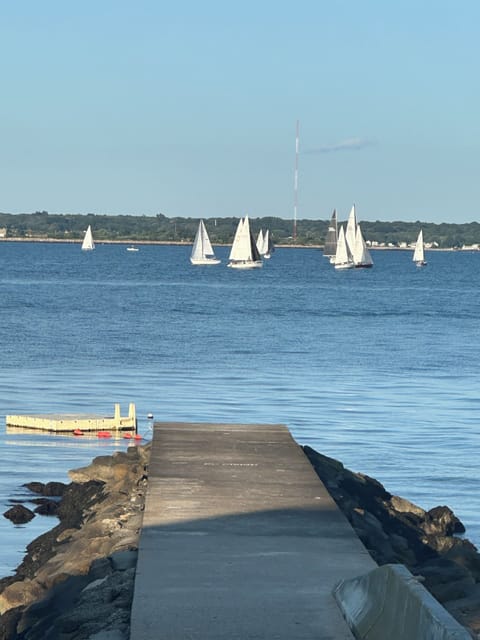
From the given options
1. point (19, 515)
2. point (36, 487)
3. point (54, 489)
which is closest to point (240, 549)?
point (19, 515)

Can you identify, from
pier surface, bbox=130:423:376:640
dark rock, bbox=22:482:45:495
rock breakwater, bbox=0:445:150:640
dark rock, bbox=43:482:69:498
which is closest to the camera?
pier surface, bbox=130:423:376:640

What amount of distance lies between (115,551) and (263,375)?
122ft

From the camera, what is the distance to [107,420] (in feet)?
120

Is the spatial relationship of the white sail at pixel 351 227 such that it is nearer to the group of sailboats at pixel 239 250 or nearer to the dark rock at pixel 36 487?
the group of sailboats at pixel 239 250

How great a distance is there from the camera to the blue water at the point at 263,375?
32.3 m

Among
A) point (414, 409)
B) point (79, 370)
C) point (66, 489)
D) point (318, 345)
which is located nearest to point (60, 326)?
point (318, 345)

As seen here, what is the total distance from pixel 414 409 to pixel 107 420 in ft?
36.6

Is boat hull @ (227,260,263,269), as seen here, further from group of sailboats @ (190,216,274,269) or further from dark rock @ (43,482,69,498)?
dark rock @ (43,482,69,498)

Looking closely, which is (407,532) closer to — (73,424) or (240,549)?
(240,549)

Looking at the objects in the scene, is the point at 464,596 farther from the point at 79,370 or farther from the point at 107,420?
the point at 79,370

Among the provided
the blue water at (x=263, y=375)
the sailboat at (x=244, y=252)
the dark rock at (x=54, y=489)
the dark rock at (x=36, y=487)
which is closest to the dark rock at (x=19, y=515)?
the blue water at (x=263, y=375)

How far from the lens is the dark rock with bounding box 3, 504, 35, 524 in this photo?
2522cm

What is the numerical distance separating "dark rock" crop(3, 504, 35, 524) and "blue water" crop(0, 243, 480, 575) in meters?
0.20

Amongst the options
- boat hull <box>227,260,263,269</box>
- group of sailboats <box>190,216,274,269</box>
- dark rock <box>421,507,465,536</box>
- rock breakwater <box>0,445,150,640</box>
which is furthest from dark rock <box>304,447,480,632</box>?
boat hull <box>227,260,263,269</box>
